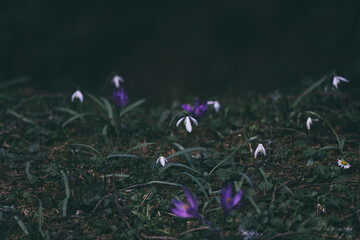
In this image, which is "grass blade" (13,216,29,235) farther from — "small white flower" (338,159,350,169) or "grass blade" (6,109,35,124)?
"small white flower" (338,159,350,169)

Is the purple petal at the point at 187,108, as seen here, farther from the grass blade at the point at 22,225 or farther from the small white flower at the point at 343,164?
the grass blade at the point at 22,225

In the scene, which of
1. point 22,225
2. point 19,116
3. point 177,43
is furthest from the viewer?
point 177,43

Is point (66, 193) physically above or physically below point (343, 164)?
above

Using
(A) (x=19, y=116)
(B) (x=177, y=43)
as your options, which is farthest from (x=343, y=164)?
(B) (x=177, y=43)

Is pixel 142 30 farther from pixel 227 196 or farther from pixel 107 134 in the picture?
pixel 227 196

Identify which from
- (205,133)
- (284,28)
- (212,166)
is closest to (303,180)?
(212,166)

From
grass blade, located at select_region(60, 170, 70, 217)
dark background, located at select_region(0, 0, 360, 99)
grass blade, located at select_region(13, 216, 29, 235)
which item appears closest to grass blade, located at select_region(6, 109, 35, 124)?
grass blade, located at select_region(60, 170, 70, 217)

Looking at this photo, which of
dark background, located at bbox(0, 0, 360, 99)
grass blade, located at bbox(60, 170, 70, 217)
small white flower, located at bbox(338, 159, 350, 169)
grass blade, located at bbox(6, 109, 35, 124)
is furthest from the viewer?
dark background, located at bbox(0, 0, 360, 99)

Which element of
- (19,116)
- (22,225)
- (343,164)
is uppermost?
(19,116)

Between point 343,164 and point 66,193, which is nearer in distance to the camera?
point 66,193

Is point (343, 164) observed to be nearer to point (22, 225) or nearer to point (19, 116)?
point (22, 225)
